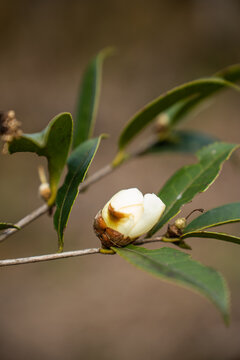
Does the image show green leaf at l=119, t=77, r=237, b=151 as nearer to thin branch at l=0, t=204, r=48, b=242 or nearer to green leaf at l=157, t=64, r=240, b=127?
green leaf at l=157, t=64, r=240, b=127

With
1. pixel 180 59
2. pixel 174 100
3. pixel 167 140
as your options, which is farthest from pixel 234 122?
pixel 174 100

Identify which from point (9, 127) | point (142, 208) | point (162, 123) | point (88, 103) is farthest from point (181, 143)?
point (9, 127)

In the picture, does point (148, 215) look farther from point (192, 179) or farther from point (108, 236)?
point (192, 179)

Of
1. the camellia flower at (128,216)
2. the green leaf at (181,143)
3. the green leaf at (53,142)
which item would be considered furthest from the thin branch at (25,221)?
the green leaf at (181,143)

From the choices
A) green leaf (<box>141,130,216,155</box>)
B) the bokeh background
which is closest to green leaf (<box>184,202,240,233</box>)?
green leaf (<box>141,130,216,155</box>)

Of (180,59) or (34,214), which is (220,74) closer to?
(34,214)

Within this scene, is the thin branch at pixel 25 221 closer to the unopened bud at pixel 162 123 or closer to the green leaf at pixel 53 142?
the green leaf at pixel 53 142
